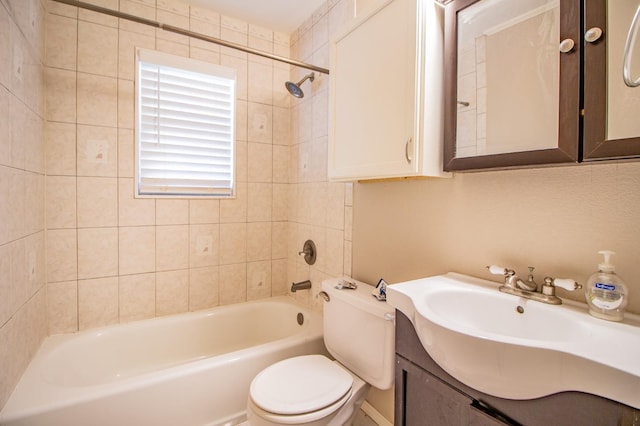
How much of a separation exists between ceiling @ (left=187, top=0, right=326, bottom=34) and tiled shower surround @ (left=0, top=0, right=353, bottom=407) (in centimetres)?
7

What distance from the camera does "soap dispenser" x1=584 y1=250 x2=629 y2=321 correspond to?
70 cm

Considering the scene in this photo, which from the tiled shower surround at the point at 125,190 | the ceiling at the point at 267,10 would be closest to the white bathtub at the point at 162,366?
the tiled shower surround at the point at 125,190

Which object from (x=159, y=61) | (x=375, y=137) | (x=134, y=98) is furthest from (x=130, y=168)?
(x=375, y=137)

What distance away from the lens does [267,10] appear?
2.02m

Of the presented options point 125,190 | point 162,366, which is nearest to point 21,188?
point 125,190

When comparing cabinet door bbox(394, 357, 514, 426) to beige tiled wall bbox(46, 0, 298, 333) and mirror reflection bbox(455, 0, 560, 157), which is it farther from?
beige tiled wall bbox(46, 0, 298, 333)

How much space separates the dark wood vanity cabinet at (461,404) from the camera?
0.54 meters

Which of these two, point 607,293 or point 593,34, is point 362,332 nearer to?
point 607,293

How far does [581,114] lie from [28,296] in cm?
219

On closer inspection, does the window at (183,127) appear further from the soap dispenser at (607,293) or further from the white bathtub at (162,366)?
the soap dispenser at (607,293)

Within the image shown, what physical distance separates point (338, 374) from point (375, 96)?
119cm

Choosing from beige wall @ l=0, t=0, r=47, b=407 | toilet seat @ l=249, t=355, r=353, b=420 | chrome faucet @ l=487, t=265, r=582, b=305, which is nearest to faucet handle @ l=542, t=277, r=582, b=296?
chrome faucet @ l=487, t=265, r=582, b=305

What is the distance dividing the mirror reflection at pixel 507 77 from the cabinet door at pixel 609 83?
0.08 meters

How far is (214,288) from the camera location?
2131mm
